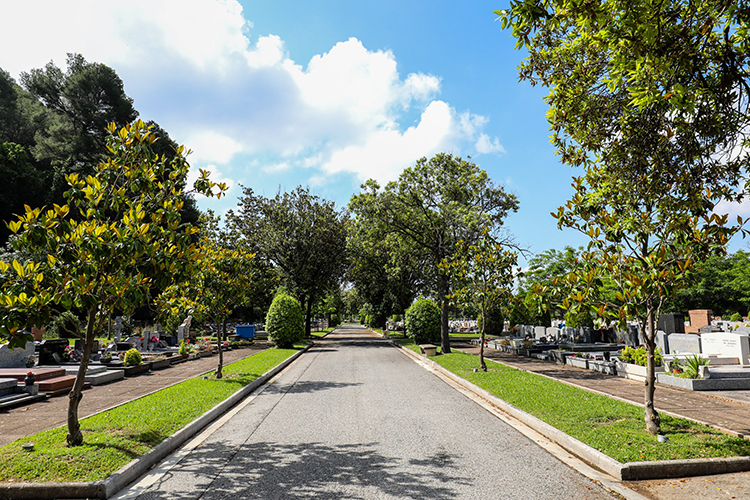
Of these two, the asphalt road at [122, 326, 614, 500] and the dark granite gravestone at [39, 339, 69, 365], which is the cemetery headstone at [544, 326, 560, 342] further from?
the dark granite gravestone at [39, 339, 69, 365]

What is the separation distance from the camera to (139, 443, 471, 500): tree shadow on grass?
486 cm

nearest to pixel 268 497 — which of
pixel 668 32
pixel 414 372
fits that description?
pixel 668 32

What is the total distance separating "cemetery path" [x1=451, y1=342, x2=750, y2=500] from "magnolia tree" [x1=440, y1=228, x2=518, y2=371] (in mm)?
2864

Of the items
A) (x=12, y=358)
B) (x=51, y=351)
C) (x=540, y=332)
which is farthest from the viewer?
(x=540, y=332)

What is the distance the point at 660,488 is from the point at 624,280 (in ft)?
10.4

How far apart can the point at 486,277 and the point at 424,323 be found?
12357 mm

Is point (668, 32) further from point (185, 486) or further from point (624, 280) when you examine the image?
point (185, 486)

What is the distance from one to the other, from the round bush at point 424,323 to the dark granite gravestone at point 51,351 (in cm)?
1891

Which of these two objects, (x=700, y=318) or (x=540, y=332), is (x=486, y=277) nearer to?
(x=540, y=332)

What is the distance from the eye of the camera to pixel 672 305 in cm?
4672

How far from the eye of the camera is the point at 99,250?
5.66 metres

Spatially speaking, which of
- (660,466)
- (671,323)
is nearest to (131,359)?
(660,466)

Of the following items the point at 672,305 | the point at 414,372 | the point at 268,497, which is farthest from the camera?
the point at 672,305

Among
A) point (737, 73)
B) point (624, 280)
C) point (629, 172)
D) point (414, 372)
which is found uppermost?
point (737, 73)
